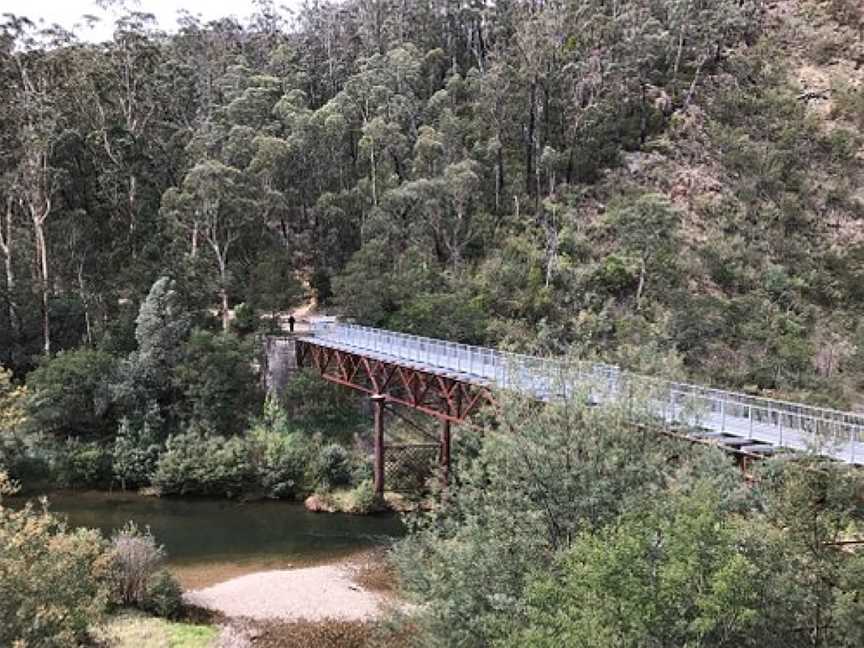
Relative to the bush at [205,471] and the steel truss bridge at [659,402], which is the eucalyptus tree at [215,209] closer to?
the bush at [205,471]

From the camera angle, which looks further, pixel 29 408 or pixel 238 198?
pixel 238 198

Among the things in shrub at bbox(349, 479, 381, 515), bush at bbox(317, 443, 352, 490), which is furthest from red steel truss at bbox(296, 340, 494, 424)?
shrub at bbox(349, 479, 381, 515)

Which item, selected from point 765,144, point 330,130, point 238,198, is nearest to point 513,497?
point 238,198

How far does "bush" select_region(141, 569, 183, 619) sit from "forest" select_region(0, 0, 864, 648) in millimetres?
88

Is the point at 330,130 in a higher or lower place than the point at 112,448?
higher

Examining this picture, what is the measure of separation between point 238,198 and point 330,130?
1353cm

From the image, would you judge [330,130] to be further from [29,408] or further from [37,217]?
[29,408]

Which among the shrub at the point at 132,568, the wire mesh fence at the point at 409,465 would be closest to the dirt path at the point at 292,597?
the shrub at the point at 132,568

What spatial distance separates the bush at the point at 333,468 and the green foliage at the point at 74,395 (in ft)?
39.8

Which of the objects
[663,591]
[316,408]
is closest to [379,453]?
[316,408]

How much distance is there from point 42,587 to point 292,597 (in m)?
9.69

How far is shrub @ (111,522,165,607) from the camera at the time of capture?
2056 centimetres

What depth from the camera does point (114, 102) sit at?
50.4 metres

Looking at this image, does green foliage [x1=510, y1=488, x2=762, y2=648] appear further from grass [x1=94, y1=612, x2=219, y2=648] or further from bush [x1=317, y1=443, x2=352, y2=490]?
bush [x1=317, y1=443, x2=352, y2=490]
